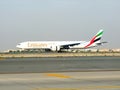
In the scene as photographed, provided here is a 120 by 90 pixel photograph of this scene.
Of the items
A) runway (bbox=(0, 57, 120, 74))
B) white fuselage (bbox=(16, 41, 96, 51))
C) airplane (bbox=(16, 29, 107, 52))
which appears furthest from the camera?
airplane (bbox=(16, 29, 107, 52))

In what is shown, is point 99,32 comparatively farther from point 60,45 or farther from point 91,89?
point 91,89

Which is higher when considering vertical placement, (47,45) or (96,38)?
(96,38)

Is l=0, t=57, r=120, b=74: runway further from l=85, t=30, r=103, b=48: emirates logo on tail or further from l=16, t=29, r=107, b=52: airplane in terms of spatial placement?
l=85, t=30, r=103, b=48: emirates logo on tail

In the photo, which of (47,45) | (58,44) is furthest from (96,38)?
(47,45)

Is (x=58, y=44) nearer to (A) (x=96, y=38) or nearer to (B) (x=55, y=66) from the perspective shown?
(A) (x=96, y=38)

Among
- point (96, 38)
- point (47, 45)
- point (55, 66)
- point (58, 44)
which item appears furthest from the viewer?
point (96, 38)

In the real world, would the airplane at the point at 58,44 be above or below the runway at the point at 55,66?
above

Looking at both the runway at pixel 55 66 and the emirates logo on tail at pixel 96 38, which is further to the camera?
the emirates logo on tail at pixel 96 38

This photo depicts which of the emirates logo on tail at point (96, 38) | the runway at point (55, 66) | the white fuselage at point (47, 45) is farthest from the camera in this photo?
the emirates logo on tail at point (96, 38)

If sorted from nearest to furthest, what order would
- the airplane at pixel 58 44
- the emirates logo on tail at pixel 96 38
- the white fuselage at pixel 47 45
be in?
the white fuselage at pixel 47 45
the airplane at pixel 58 44
the emirates logo on tail at pixel 96 38

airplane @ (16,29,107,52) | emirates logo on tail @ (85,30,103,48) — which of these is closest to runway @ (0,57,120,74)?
airplane @ (16,29,107,52)

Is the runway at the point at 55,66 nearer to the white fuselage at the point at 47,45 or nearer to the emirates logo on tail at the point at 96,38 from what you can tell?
the white fuselage at the point at 47,45

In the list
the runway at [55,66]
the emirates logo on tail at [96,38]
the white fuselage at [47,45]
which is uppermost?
the emirates logo on tail at [96,38]

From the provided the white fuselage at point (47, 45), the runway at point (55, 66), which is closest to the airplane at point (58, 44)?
the white fuselage at point (47, 45)
